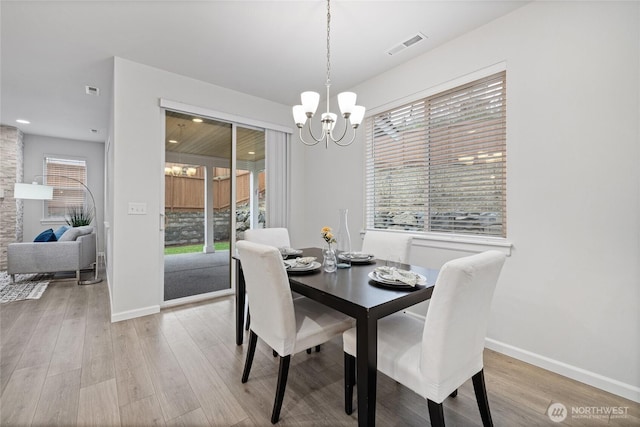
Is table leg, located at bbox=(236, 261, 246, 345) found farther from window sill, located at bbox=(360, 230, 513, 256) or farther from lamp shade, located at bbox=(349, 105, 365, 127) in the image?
window sill, located at bbox=(360, 230, 513, 256)

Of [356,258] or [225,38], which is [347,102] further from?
[225,38]

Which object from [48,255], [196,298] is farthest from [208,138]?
[48,255]

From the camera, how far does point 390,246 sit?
2342mm

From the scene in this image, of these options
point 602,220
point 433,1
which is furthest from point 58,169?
point 602,220

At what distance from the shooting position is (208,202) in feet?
12.0

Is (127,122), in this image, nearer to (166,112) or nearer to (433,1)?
(166,112)

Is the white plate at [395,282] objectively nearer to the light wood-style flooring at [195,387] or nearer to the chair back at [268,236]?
the light wood-style flooring at [195,387]

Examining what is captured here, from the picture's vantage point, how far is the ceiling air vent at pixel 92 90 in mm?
3498

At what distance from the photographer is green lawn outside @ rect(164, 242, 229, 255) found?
3.31 m

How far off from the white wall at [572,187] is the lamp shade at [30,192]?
20.7ft

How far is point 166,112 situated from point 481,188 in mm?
3404

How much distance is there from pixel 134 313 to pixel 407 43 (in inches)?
151

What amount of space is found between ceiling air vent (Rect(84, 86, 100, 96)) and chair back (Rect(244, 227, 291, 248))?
9.41 ft

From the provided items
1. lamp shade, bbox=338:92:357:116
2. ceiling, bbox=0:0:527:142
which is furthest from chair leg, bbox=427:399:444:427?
ceiling, bbox=0:0:527:142
